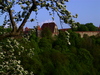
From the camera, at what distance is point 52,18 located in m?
4.86

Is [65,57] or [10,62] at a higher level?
[10,62]

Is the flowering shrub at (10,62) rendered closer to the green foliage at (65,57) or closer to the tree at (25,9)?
the tree at (25,9)

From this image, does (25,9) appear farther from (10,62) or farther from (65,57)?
(65,57)

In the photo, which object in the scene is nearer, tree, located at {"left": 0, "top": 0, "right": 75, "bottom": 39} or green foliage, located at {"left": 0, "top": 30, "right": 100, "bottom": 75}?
tree, located at {"left": 0, "top": 0, "right": 75, "bottom": 39}

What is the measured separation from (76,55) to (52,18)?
107ft

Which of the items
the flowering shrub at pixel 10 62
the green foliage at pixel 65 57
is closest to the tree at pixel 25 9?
the flowering shrub at pixel 10 62

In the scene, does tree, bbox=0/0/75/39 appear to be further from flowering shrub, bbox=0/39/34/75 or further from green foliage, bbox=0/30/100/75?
green foliage, bbox=0/30/100/75

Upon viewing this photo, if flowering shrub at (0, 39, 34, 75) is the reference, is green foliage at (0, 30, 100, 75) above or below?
below

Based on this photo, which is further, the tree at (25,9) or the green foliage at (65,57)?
the green foliage at (65,57)

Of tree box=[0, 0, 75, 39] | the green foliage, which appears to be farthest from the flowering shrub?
the green foliage

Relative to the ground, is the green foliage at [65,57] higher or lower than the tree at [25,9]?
lower

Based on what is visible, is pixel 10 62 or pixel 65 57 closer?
pixel 10 62

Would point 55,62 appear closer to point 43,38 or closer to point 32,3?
point 43,38

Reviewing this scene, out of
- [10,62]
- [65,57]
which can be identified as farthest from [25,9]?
[65,57]
